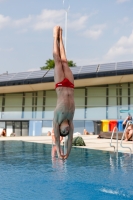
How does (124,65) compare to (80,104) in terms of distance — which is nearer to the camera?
(124,65)

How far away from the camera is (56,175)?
25.8 ft

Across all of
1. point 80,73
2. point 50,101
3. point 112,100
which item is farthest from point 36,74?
point 112,100

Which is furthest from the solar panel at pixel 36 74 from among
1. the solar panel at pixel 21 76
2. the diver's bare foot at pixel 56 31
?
the diver's bare foot at pixel 56 31

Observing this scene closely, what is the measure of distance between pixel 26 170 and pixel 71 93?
483 cm

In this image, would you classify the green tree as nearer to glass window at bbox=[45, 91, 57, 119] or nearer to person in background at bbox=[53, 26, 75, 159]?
glass window at bbox=[45, 91, 57, 119]

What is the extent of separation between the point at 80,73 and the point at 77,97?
4.82 meters

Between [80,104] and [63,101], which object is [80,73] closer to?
[80,104]

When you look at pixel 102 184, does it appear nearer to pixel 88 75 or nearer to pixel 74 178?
pixel 74 178

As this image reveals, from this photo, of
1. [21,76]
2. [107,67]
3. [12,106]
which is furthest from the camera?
[12,106]

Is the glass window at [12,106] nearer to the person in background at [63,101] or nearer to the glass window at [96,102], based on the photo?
the glass window at [96,102]

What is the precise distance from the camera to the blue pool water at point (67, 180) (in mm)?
→ 5973

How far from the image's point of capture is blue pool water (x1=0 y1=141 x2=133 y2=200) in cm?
597

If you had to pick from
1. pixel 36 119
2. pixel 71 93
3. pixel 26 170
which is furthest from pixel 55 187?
pixel 36 119

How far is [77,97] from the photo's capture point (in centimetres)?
3089
